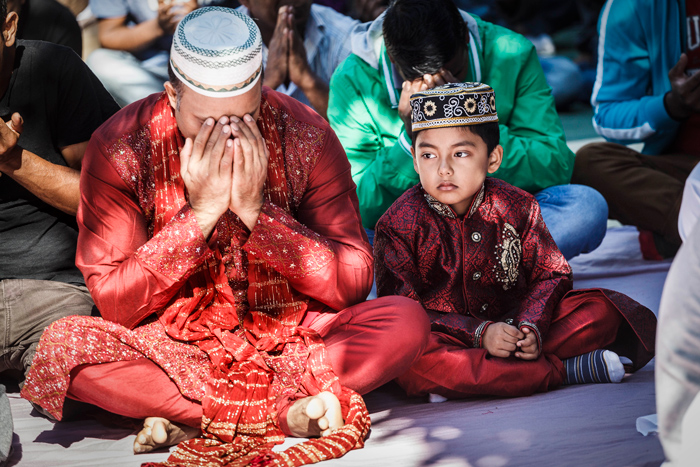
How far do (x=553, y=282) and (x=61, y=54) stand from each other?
8.10ft

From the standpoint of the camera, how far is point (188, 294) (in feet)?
9.27

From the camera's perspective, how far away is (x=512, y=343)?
2914 mm

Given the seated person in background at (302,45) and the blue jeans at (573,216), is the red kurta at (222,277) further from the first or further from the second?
the seated person in background at (302,45)

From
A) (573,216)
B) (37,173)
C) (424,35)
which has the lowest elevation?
(573,216)

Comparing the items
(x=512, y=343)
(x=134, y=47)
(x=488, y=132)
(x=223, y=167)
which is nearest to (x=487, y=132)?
(x=488, y=132)

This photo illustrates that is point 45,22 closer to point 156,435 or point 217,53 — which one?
point 217,53

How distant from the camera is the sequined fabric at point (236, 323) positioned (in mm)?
2518

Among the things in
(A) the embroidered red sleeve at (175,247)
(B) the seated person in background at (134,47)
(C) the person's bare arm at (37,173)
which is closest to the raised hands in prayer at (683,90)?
(A) the embroidered red sleeve at (175,247)

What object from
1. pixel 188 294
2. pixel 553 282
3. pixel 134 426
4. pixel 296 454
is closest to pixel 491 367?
pixel 553 282

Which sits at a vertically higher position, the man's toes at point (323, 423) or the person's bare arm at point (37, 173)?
the person's bare arm at point (37, 173)

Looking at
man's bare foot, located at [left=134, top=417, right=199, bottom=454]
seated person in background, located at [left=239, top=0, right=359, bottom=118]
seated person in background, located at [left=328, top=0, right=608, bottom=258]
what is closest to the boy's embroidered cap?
seated person in background, located at [left=328, top=0, right=608, bottom=258]

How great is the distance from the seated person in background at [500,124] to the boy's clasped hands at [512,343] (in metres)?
1.33

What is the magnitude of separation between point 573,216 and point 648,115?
115cm

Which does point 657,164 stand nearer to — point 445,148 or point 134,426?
point 445,148
